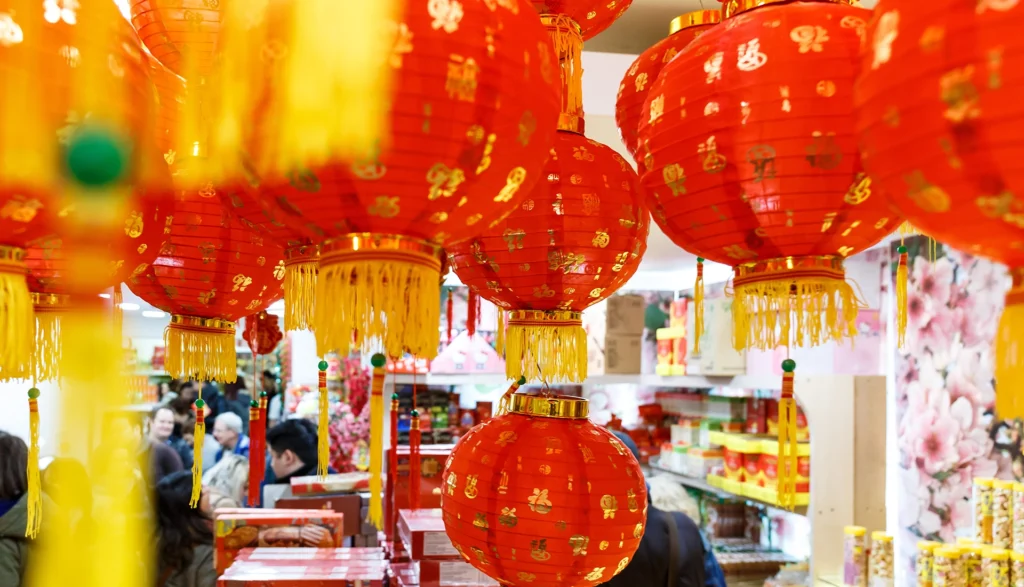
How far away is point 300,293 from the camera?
703 mm

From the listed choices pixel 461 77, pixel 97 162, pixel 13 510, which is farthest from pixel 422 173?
pixel 13 510

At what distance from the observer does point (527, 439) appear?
3.22 ft

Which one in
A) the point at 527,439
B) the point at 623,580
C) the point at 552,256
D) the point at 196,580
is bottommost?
the point at 196,580

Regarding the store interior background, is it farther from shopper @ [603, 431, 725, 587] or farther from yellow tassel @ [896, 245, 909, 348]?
yellow tassel @ [896, 245, 909, 348]

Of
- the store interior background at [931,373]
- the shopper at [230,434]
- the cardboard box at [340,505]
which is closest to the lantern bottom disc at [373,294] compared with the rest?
the store interior background at [931,373]

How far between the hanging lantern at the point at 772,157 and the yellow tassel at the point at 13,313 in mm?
515

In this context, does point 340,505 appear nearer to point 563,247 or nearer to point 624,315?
point 624,315

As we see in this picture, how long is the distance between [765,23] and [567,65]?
34 cm

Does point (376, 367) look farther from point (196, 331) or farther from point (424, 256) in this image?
point (196, 331)

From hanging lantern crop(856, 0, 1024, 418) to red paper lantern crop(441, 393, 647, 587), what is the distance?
0.55 m

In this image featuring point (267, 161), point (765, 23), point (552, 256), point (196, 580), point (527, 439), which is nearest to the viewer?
point (267, 161)

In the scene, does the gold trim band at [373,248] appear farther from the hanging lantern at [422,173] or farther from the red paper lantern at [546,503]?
the red paper lantern at [546,503]

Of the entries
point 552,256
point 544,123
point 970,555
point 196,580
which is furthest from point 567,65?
point 196,580

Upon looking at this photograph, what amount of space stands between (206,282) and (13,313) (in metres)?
0.34
